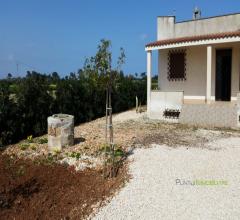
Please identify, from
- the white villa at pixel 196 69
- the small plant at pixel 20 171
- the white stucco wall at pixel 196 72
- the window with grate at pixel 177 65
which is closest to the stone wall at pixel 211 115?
the white villa at pixel 196 69

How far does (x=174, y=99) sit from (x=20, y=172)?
9.08 meters

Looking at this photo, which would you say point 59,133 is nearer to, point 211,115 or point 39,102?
point 39,102

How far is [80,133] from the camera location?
13.0m

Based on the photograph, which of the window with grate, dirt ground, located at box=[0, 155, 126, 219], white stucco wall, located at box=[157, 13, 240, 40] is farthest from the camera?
the window with grate

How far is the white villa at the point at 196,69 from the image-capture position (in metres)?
14.9

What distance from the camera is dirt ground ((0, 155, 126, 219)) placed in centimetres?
644

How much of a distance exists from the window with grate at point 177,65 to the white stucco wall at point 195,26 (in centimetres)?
95

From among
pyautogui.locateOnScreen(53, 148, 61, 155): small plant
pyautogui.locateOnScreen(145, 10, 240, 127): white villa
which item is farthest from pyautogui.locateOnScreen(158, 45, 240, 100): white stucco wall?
pyautogui.locateOnScreen(53, 148, 61, 155): small plant

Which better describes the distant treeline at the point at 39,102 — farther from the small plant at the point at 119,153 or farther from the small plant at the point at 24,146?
the small plant at the point at 119,153

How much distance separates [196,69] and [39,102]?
8.14 metres

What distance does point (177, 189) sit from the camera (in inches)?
282

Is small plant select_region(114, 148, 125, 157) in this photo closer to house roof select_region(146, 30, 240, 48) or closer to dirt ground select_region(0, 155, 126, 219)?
dirt ground select_region(0, 155, 126, 219)

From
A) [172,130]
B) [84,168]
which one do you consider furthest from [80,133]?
[84,168]

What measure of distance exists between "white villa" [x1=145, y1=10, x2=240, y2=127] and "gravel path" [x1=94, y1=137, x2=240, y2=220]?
17.7 feet
